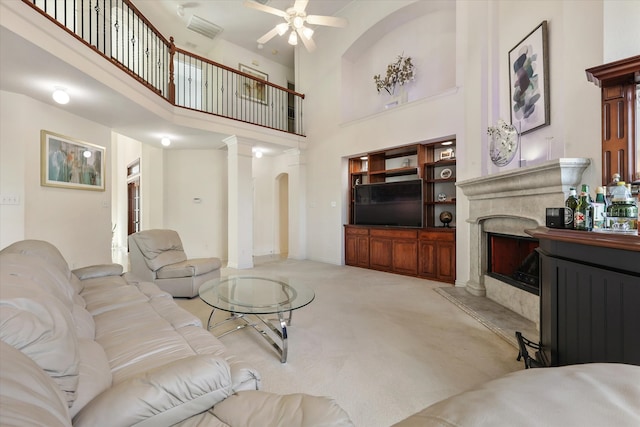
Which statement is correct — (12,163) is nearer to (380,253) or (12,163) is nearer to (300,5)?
(300,5)

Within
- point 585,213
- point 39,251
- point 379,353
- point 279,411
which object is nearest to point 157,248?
point 39,251

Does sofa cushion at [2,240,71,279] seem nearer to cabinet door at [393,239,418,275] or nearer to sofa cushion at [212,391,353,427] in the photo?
sofa cushion at [212,391,353,427]

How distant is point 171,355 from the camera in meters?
1.40

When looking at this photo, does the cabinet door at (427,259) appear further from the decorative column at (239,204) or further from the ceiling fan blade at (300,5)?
the ceiling fan blade at (300,5)

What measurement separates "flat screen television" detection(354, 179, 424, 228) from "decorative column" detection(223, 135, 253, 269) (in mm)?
2318

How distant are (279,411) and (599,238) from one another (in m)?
1.53

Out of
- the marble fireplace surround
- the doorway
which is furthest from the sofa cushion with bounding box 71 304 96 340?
the doorway

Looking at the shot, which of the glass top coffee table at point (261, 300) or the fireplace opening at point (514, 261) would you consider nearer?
the glass top coffee table at point (261, 300)

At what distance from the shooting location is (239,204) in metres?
5.76

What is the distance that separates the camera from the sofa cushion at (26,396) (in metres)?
0.52

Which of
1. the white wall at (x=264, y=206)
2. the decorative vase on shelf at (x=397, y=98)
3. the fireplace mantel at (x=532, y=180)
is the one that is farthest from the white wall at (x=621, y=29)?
the white wall at (x=264, y=206)

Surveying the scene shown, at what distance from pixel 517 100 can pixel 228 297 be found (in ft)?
13.2

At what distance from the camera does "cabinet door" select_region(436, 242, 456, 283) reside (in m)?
4.49

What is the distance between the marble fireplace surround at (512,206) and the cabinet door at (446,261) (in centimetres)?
47
